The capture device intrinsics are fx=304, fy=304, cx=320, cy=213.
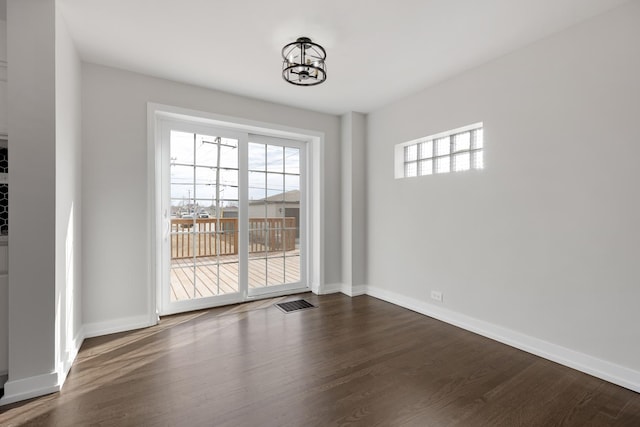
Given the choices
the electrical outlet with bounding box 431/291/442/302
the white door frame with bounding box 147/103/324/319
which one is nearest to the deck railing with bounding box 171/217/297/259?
the white door frame with bounding box 147/103/324/319

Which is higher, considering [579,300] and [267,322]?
[579,300]

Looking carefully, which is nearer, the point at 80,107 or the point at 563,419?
the point at 563,419

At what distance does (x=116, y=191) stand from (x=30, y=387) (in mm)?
1671

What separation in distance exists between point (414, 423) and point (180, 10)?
3.04 metres

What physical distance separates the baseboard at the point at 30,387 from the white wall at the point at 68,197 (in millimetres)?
107

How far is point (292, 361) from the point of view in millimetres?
2389

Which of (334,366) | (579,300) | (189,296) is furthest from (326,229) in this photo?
(579,300)

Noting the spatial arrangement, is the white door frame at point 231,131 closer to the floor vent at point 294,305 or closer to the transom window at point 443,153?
the floor vent at point 294,305

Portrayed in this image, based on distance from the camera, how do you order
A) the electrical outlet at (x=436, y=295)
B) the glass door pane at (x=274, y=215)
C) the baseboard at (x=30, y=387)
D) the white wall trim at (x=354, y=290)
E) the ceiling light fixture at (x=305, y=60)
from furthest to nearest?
the white wall trim at (x=354, y=290), the glass door pane at (x=274, y=215), the electrical outlet at (x=436, y=295), the ceiling light fixture at (x=305, y=60), the baseboard at (x=30, y=387)

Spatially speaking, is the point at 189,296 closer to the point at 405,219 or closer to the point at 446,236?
the point at 405,219

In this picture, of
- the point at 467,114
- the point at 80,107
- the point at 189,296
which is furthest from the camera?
the point at 189,296

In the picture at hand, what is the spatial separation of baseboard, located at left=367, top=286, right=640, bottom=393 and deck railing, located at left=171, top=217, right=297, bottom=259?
72.5 inches

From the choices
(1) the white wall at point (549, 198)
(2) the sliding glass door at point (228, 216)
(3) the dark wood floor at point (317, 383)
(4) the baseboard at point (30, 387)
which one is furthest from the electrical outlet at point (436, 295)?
(4) the baseboard at point (30, 387)

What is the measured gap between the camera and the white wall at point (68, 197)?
2088 mm
